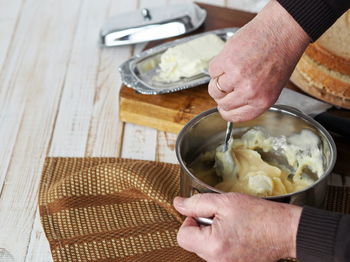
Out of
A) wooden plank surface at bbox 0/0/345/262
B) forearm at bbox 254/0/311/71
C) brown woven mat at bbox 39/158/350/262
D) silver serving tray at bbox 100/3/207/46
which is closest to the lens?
forearm at bbox 254/0/311/71

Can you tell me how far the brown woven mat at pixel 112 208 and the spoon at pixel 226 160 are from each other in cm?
12

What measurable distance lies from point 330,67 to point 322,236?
29.4 inches

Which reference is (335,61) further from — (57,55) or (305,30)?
(57,55)

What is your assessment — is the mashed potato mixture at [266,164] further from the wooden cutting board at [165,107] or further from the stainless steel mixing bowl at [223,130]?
the wooden cutting board at [165,107]

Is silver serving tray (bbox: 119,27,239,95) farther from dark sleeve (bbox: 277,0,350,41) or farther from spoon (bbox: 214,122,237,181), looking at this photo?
dark sleeve (bbox: 277,0,350,41)

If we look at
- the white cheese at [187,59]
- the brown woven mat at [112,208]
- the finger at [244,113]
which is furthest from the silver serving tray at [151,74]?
the finger at [244,113]

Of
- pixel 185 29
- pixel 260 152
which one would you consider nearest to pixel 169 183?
pixel 260 152

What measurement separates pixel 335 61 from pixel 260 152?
1.18 ft

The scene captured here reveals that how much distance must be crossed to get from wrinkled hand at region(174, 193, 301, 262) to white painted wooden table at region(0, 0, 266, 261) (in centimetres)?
41

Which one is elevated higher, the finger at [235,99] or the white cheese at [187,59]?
the finger at [235,99]

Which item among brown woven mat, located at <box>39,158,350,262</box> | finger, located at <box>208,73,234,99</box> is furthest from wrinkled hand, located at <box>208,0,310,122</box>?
brown woven mat, located at <box>39,158,350,262</box>

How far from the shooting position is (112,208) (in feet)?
4.98

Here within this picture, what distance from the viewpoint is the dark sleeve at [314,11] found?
1.22 meters

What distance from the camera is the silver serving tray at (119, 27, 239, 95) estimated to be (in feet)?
5.83
